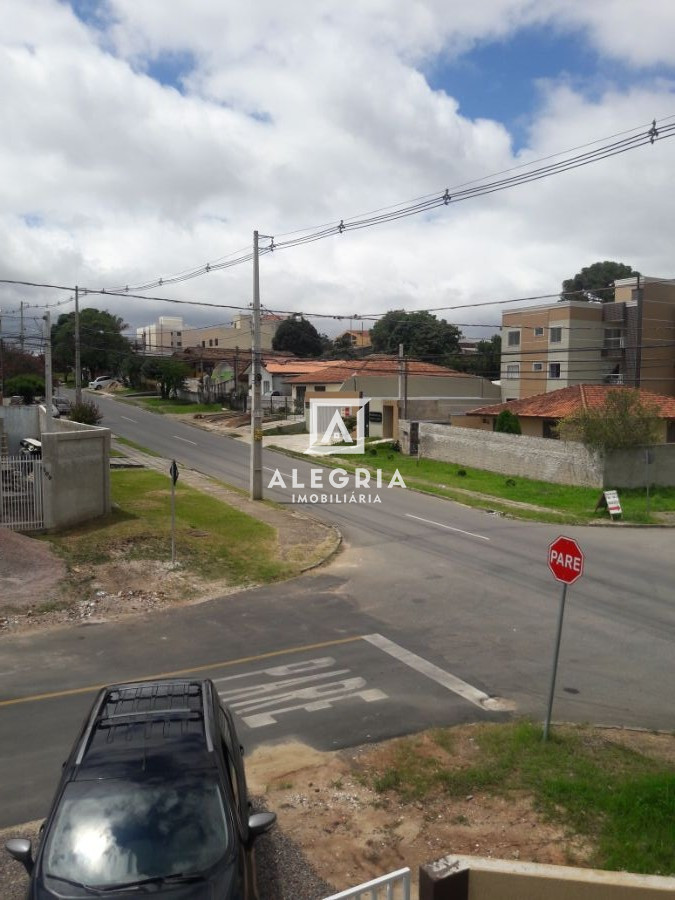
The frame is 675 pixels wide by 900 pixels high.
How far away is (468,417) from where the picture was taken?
42.9 metres

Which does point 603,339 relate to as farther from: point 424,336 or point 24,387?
point 24,387

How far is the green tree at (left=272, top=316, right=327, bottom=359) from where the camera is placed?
99562 millimetres

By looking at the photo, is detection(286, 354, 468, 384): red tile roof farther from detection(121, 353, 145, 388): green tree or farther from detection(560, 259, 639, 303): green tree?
detection(560, 259, 639, 303): green tree

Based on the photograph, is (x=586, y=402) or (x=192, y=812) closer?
(x=192, y=812)

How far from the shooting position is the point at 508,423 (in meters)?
36.2

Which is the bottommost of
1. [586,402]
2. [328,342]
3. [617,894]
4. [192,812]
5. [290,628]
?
[290,628]

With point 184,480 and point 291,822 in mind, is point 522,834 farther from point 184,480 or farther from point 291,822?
point 184,480

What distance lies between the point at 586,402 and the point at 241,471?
1603cm

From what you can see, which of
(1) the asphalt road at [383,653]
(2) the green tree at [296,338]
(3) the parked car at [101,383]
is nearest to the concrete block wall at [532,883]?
(1) the asphalt road at [383,653]

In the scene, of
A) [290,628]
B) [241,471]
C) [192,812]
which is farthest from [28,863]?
[241,471]

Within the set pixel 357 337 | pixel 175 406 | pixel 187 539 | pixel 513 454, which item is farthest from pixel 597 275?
pixel 187 539

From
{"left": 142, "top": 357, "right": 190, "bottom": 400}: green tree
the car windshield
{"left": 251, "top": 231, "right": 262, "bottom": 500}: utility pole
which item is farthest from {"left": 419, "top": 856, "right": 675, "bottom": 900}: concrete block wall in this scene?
{"left": 142, "top": 357, "right": 190, "bottom": 400}: green tree

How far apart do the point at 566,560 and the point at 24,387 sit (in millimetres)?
55634

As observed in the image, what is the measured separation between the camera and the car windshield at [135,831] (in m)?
4.77
